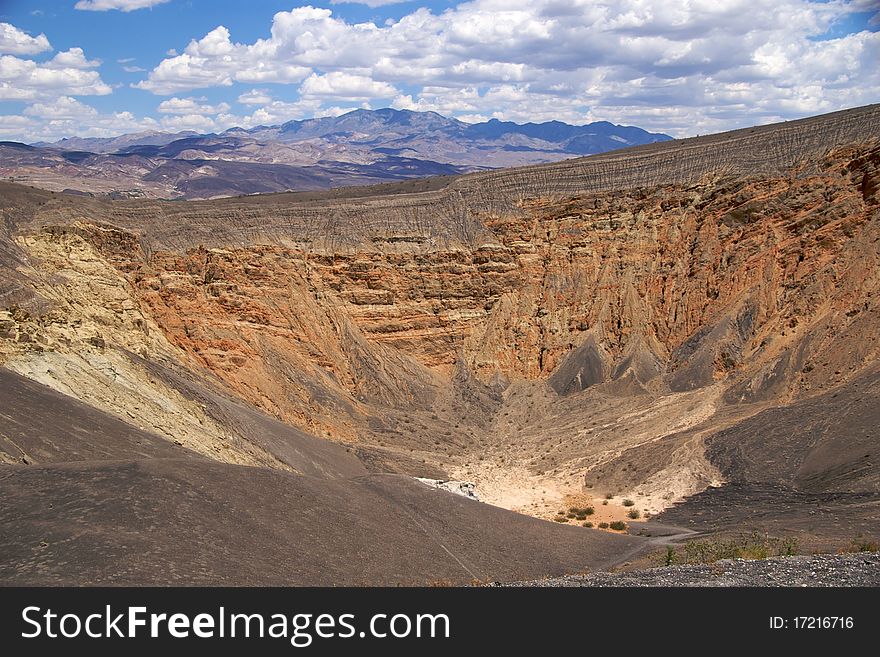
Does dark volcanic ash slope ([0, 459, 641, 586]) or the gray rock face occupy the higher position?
dark volcanic ash slope ([0, 459, 641, 586])

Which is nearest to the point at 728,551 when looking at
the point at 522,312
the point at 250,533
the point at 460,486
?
the point at 250,533

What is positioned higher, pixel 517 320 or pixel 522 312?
pixel 522 312

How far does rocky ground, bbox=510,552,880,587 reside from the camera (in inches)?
481

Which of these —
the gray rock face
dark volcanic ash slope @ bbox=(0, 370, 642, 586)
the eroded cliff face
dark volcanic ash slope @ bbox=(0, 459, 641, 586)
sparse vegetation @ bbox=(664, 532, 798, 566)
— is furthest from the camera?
the eroded cliff face

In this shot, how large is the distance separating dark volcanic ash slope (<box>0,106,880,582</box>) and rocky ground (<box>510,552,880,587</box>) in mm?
8625

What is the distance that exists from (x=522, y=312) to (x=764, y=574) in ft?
94.4

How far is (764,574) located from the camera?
12.9 metres

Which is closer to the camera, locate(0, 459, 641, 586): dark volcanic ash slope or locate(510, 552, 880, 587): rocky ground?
locate(510, 552, 880, 587): rocky ground

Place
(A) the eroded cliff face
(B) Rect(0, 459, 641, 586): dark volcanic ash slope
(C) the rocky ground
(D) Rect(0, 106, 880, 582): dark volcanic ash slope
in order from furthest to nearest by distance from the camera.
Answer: (A) the eroded cliff face, (D) Rect(0, 106, 880, 582): dark volcanic ash slope, (B) Rect(0, 459, 641, 586): dark volcanic ash slope, (C) the rocky ground

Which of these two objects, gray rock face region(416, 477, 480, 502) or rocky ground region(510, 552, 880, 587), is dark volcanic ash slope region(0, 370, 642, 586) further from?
gray rock face region(416, 477, 480, 502)

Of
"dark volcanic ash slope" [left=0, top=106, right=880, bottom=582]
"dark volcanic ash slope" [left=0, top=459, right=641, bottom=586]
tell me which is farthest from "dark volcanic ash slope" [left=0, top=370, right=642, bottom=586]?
"dark volcanic ash slope" [left=0, top=106, right=880, bottom=582]

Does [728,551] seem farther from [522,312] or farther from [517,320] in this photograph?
[522,312]

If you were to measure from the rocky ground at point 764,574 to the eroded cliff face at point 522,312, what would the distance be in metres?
13.7

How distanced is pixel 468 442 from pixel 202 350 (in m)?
12.3
